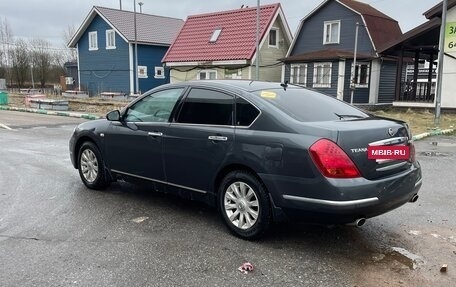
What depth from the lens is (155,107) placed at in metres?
5.60

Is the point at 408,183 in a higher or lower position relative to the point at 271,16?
lower

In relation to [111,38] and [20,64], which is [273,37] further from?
[20,64]

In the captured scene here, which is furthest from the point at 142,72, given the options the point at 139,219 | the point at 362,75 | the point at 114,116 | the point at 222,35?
the point at 139,219

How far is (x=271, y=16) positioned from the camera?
29.3 meters

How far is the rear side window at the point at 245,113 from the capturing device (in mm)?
4492

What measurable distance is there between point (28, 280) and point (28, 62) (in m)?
49.4

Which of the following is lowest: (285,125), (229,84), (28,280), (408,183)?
(28,280)

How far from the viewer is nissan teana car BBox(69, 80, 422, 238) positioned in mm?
3930

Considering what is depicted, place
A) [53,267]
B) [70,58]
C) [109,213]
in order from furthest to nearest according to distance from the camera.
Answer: [70,58]
[109,213]
[53,267]

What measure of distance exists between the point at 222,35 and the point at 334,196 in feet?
90.6

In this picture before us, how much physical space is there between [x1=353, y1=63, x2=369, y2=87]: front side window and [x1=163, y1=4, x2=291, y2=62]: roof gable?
6.37 meters

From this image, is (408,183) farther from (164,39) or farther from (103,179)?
(164,39)

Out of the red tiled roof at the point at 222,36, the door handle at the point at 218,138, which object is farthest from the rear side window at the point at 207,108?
the red tiled roof at the point at 222,36

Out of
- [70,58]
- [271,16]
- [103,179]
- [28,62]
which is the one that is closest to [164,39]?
[271,16]
